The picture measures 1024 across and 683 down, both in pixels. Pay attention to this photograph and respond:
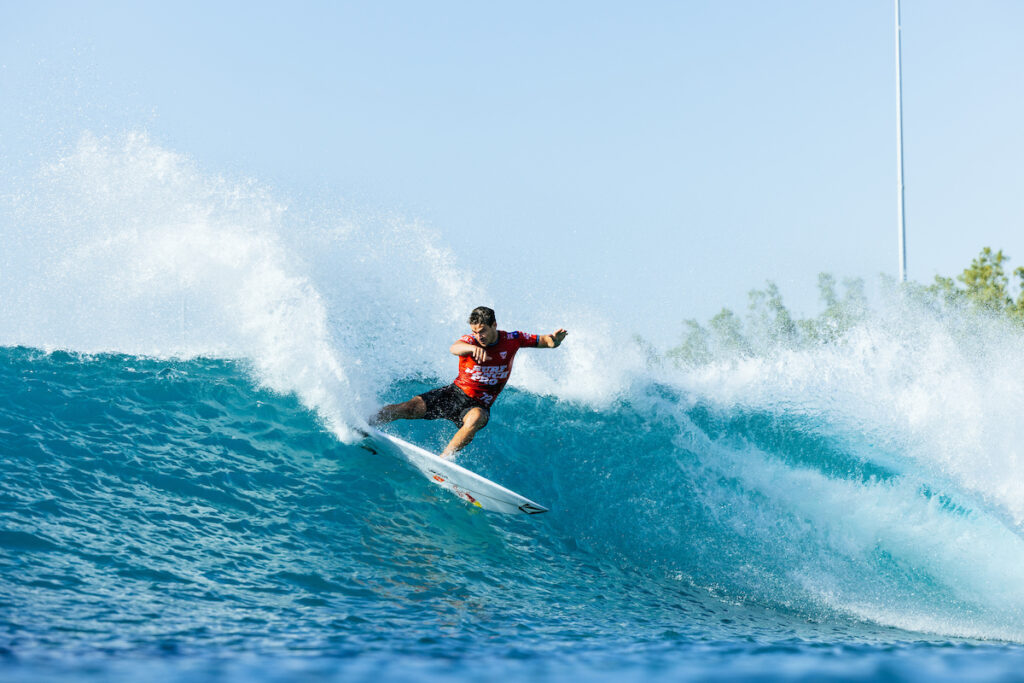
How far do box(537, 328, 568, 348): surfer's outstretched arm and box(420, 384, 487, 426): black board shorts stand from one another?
35.9 inches

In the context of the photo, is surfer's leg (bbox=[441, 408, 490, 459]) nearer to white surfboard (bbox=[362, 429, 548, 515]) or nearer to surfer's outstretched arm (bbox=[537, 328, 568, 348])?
white surfboard (bbox=[362, 429, 548, 515])

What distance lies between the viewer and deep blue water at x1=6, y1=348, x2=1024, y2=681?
3123 millimetres

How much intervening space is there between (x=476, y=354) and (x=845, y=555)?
3782mm

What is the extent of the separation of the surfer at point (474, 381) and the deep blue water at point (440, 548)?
55 centimetres

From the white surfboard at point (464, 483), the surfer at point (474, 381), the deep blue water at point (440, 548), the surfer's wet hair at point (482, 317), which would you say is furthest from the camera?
the surfer at point (474, 381)

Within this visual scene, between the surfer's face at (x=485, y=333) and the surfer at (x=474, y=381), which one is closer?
the surfer's face at (x=485, y=333)

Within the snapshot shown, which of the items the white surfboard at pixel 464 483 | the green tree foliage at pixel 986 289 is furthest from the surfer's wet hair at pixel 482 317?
the green tree foliage at pixel 986 289

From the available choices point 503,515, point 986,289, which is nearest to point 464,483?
point 503,515

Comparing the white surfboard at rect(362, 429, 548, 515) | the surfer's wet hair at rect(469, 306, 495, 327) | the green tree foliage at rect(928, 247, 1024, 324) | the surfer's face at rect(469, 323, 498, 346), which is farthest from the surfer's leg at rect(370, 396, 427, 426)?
the green tree foliage at rect(928, 247, 1024, 324)

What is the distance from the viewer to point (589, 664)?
312 centimetres

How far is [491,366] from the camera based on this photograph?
715 centimetres

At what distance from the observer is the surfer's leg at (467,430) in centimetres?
705

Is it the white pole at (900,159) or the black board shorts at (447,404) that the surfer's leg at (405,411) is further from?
the white pole at (900,159)

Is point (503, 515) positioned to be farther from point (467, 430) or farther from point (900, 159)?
point (900, 159)
